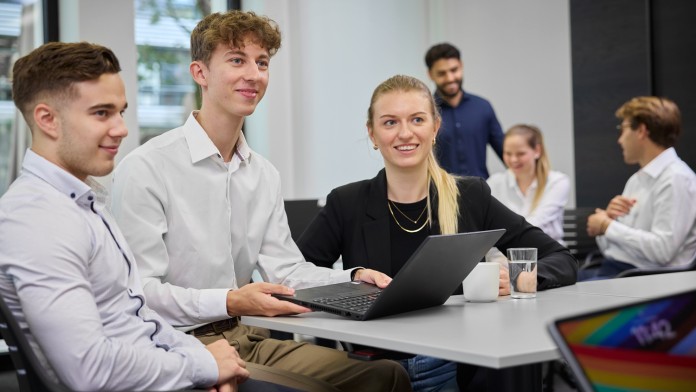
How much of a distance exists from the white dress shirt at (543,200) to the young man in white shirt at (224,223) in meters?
2.67

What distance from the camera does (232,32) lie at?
2406 millimetres

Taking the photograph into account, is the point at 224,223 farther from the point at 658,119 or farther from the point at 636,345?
the point at 658,119

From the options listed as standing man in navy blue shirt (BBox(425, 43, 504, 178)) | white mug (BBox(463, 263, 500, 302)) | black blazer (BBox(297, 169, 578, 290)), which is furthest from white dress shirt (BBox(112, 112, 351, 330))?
standing man in navy blue shirt (BBox(425, 43, 504, 178))

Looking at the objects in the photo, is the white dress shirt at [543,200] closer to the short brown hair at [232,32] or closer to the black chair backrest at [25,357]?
→ the short brown hair at [232,32]

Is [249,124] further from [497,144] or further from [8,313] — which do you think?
[8,313]

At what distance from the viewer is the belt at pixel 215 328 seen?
2236 mm

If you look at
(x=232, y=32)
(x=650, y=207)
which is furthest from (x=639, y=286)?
(x=650, y=207)

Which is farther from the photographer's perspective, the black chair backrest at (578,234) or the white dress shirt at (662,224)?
the black chair backrest at (578,234)

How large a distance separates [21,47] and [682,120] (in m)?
4.17

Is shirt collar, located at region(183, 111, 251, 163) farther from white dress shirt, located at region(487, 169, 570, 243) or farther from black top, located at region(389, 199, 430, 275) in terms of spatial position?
white dress shirt, located at region(487, 169, 570, 243)

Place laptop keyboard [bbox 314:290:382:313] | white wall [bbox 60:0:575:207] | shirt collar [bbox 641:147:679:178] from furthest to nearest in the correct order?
white wall [bbox 60:0:575:207] → shirt collar [bbox 641:147:679:178] → laptop keyboard [bbox 314:290:382:313]

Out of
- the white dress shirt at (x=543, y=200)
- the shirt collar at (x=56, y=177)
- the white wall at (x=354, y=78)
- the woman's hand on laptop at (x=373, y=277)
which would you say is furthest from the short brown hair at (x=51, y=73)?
the white wall at (x=354, y=78)

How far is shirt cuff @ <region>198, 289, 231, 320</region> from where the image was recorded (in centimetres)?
212

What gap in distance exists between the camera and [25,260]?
1495 mm
